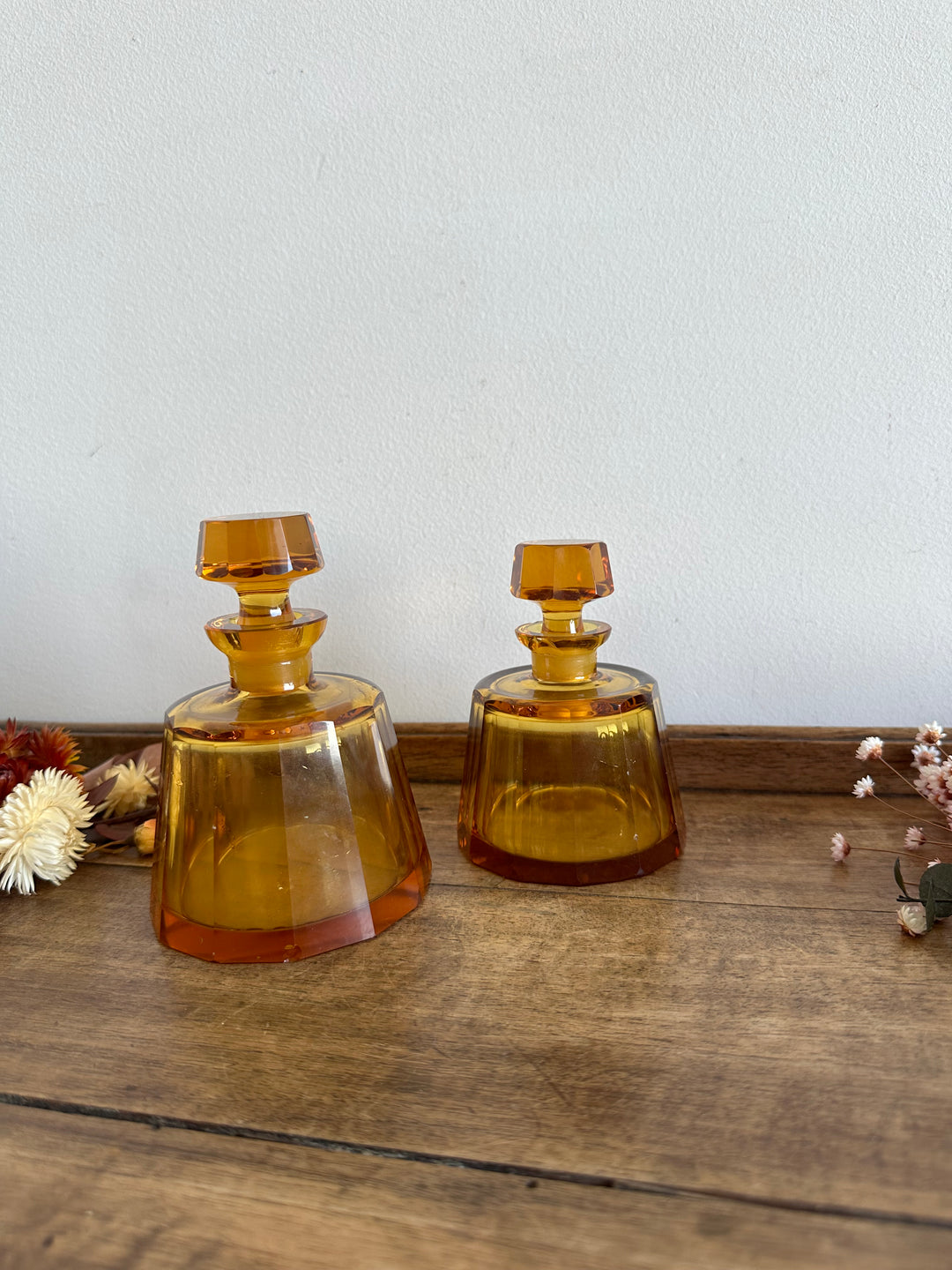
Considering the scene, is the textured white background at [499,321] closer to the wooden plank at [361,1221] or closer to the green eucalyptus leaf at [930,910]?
the green eucalyptus leaf at [930,910]

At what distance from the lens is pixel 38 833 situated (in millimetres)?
539

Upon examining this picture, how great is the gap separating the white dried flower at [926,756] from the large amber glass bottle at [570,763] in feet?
0.53

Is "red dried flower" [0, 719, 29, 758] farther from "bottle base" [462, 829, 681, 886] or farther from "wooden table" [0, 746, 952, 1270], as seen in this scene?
"bottle base" [462, 829, 681, 886]

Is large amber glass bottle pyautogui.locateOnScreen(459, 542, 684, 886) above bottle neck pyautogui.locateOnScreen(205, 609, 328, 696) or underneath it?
underneath

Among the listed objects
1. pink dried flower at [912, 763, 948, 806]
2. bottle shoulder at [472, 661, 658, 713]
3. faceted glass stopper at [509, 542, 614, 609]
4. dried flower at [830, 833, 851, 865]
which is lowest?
dried flower at [830, 833, 851, 865]

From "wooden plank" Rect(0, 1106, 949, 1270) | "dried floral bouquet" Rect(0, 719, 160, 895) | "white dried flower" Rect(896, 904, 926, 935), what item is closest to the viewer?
"wooden plank" Rect(0, 1106, 949, 1270)

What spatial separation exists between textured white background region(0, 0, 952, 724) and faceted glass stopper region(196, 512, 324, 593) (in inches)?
8.0

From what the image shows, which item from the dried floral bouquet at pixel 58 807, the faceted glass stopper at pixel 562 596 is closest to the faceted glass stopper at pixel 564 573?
the faceted glass stopper at pixel 562 596

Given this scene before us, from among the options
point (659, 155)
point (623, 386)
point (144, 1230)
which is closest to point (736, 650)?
point (623, 386)

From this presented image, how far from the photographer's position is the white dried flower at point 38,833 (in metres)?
0.53

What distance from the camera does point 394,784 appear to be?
505 mm

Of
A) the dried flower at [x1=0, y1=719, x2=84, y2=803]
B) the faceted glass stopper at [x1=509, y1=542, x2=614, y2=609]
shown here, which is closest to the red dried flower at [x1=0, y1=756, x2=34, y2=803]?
the dried flower at [x1=0, y1=719, x2=84, y2=803]

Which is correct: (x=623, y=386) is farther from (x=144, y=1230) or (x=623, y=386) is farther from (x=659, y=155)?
→ (x=144, y=1230)

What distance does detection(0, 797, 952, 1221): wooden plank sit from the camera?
0.31m
